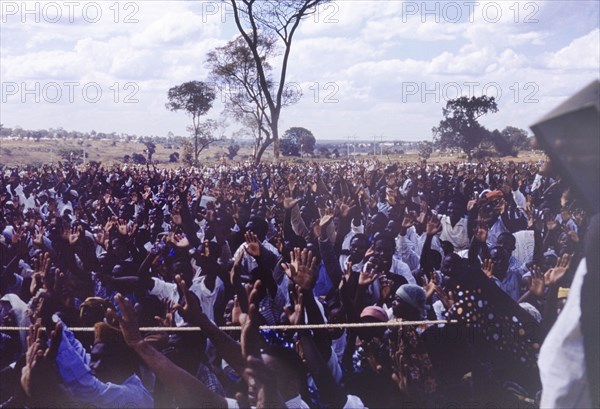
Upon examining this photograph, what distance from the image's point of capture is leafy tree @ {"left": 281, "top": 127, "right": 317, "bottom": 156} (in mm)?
20859

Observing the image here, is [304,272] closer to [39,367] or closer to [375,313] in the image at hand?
[375,313]

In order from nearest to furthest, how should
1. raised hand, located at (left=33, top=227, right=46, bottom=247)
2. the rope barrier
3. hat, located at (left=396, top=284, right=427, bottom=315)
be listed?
the rope barrier < hat, located at (left=396, top=284, right=427, bottom=315) < raised hand, located at (left=33, top=227, right=46, bottom=247)

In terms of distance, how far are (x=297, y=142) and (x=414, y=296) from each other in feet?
58.4

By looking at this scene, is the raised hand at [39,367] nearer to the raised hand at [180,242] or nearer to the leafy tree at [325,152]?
the raised hand at [180,242]

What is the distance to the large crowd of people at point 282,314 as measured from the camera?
3723 mm

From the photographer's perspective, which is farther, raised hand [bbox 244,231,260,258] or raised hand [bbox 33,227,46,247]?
raised hand [bbox 33,227,46,247]

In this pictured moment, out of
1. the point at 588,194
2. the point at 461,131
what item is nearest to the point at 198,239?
the point at 588,194

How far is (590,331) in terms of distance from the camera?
6.32 ft

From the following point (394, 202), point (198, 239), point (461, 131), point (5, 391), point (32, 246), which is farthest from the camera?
point (461, 131)

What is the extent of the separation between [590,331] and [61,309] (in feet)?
10.8

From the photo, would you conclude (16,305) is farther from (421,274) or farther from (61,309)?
(421,274)

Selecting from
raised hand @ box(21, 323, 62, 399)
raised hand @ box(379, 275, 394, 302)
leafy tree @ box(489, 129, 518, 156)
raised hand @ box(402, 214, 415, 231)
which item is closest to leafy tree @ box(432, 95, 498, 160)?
leafy tree @ box(489, 129, 518, 156)

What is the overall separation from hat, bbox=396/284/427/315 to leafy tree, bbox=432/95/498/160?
604 cm

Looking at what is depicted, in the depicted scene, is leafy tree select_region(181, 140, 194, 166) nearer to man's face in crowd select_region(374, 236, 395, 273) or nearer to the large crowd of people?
the large crowd of people
